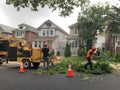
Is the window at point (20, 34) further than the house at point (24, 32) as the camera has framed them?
Yes

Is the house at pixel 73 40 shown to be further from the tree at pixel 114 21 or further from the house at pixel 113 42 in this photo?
the tree at pixel 114 21

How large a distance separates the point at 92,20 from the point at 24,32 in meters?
24.8

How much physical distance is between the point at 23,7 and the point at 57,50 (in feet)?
158

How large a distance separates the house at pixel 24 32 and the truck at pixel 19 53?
42293 millimetres

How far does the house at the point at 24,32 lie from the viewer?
2746 inches

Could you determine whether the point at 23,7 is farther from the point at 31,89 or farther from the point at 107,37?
the point at 107,37

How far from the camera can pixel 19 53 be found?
2564cm

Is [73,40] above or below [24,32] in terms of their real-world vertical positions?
below

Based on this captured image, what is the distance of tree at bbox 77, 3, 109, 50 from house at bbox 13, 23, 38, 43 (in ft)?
70.0

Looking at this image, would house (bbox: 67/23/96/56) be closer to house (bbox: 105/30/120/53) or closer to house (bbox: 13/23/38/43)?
house (bbox: 105/30/120/53)

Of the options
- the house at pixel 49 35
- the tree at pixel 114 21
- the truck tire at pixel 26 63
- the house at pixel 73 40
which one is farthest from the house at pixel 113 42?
the truck tire at pixel 26 63

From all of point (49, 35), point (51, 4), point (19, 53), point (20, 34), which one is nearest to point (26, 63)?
point (19, 53)

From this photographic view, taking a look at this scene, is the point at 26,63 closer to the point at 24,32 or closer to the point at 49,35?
the point at 49,35

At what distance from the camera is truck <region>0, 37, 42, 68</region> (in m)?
25.2
